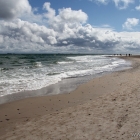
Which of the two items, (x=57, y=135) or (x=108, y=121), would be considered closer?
(x=57, y=135)

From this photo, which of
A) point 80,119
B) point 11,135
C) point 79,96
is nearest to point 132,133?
point 80,119

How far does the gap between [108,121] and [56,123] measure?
1875 mm

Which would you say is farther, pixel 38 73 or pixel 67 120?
pixel 38 73

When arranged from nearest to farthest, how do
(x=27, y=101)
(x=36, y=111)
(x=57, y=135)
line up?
(x=57, y=135), (x=36, y=111), (x=27, y=101)

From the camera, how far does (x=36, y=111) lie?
7.59 metres

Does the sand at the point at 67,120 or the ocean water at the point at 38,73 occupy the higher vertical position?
the ocean water at the point at 38,73

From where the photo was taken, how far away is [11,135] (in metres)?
5.34

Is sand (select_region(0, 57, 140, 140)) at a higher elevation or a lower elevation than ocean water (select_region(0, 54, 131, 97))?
lower

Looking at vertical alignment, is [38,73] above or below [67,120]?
above

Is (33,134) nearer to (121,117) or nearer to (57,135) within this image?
(57,135)

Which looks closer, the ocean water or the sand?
the sand

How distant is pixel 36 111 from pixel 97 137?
12.2 ft

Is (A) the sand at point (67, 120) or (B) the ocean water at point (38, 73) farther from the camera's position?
(B) the ocean water at point (38, 73)

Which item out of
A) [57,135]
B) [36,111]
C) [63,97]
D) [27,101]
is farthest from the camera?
[63,97]
